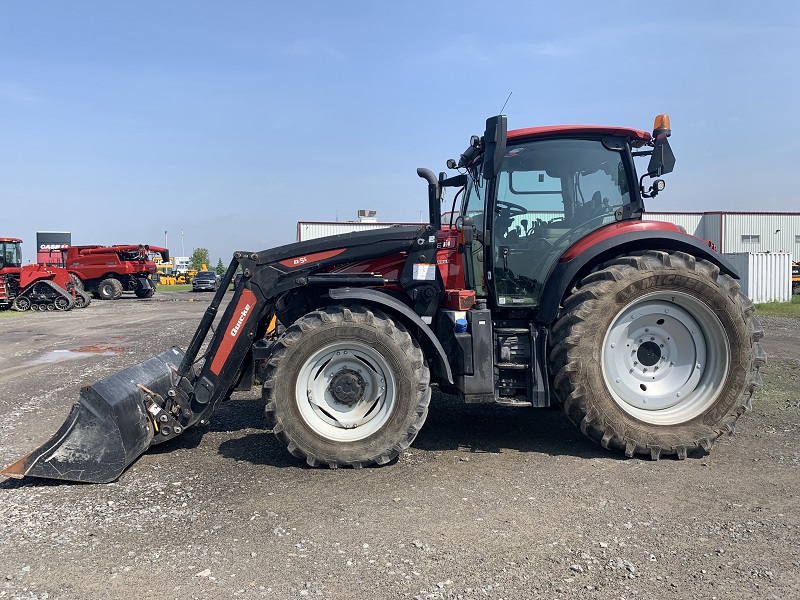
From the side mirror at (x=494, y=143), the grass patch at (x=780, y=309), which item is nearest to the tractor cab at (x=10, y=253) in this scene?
the side mirror at (x=494, y=143)

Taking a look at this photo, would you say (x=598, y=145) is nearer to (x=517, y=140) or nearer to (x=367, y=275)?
(x=517, y=140)

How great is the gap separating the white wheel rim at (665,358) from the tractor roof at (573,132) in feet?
4.49

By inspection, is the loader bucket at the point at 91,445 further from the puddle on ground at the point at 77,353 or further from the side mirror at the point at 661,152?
the puddle on ground at the point at 77,353

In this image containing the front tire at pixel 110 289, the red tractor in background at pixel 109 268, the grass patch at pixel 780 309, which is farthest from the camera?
the red tractor in background at pixel 109 268

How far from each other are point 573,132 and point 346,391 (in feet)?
9.13

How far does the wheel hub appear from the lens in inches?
184

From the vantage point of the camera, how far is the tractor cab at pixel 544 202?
5062mm

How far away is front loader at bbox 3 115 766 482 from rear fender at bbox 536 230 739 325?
0.02m

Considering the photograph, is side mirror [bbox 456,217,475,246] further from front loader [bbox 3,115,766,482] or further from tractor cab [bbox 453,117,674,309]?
tractor cab [bbox 453,117,674,309]

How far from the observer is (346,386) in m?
4.66

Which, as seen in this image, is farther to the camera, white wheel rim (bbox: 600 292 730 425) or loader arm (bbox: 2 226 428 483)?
white wheel rim (bbox: 600 292 730 425)

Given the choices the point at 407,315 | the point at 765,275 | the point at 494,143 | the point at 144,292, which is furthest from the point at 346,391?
the point at 144,292

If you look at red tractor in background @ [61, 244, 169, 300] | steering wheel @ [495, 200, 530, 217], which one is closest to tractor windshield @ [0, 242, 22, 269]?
red tractor in background @ [61, 244, 169, 300]

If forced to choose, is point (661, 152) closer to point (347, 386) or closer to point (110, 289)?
point (347, 386)
